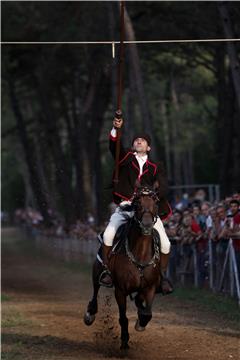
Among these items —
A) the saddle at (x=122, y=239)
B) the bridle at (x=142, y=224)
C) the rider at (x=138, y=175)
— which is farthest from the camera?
the rider at (x=138, y=175)

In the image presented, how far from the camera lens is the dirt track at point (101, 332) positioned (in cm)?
1496

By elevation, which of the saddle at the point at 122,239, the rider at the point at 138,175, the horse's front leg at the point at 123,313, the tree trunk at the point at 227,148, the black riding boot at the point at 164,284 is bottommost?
the horse's front leg at the point at 123,313

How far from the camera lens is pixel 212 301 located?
22125 millimetres

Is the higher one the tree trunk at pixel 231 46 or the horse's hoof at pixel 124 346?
the tree trunk at pixel 231 46

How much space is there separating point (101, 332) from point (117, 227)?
2438 mm

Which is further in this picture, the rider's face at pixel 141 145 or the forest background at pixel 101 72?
the forest background at pixel 101 72

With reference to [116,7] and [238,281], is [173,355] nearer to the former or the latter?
[238,281]

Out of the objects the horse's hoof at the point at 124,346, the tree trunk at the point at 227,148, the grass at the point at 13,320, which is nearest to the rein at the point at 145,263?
the horse's hoof at the point at 124,346

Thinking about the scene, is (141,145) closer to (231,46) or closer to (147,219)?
(147,219)

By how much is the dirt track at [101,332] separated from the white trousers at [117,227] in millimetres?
1433

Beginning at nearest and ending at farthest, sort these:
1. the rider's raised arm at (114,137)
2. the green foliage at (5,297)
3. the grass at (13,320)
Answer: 1. the rider's raised arm at (114,137)
2. the grass at (13,320)
3. the green foliage at (5,297)

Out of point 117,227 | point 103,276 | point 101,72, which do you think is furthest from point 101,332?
point 101,72

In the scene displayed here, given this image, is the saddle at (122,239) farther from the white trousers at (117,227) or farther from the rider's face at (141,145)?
the rider's face at (141,145)

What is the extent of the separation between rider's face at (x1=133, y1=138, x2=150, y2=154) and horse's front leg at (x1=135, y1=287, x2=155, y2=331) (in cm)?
187
